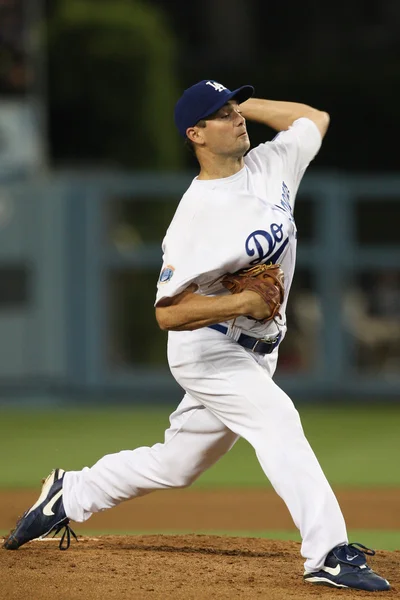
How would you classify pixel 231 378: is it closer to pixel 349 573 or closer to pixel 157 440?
pixel 349 573

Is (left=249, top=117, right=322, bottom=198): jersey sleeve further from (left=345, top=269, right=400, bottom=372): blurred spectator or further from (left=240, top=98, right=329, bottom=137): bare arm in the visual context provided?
(left=345, top=269, right=400, bottom=372): blurred spectator

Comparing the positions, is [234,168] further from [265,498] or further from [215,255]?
[265,498]

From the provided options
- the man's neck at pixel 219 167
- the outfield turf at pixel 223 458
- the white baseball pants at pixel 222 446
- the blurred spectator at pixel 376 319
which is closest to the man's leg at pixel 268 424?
the white baseball pants at pixel 222 446

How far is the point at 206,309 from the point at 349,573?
102 centimetres

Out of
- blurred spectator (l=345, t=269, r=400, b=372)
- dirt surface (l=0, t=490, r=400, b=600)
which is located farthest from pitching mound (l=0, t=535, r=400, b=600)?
blurred spectator (l=345, t=269, r=400, b=372)

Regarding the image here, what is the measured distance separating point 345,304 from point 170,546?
6.83 meters

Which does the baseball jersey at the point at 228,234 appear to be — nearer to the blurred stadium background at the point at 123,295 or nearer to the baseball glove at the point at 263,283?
the baseball glove at the point at 263,283

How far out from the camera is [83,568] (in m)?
4.93

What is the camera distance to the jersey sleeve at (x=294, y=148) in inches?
201

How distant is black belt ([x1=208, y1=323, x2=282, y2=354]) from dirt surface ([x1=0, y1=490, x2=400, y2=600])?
82 cm

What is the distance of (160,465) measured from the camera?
16.6 feet

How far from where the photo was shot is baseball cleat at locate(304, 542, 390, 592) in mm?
4586

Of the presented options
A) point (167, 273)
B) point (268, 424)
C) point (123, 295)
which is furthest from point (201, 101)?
point (123, 295)

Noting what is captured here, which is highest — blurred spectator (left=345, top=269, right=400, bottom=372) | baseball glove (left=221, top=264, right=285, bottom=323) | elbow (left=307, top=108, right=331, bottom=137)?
elbow (left=307, top=108, right=331, bottom=137)
